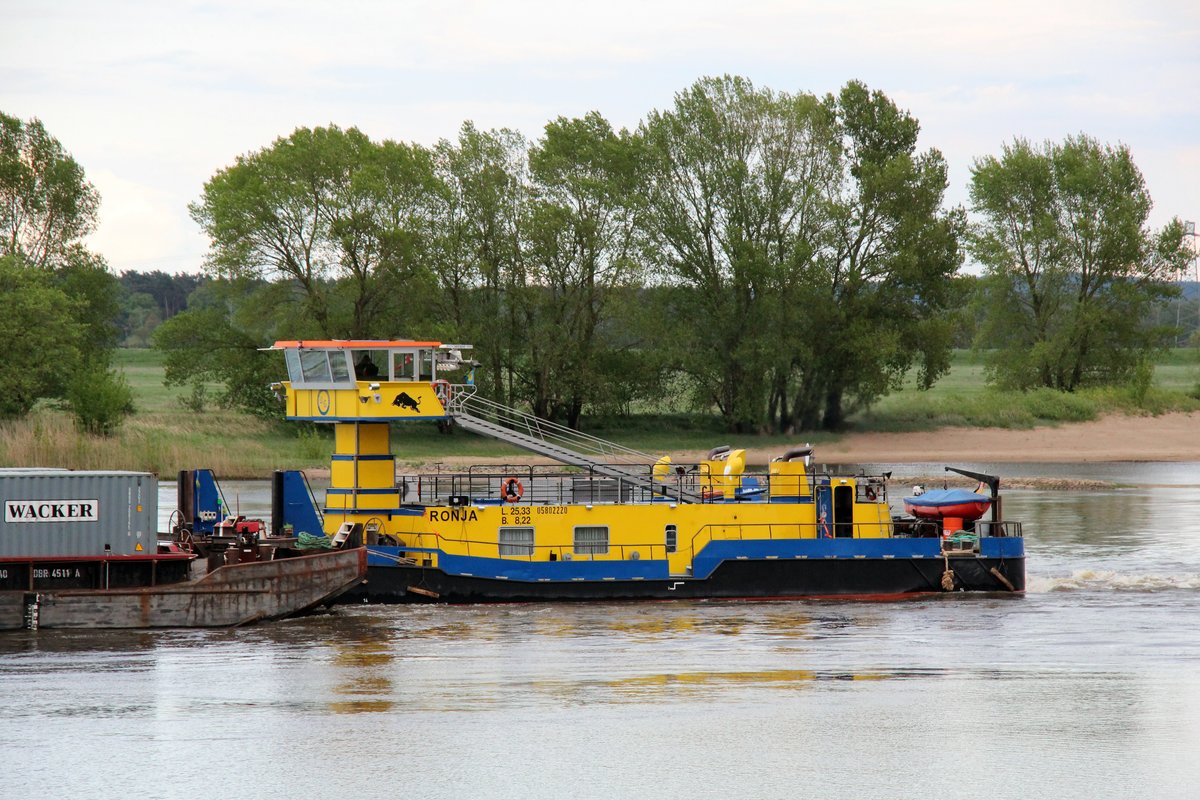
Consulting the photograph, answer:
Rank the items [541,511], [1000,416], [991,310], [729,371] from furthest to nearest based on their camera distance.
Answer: [991,310], [1000,416], [729,371], [541,511]

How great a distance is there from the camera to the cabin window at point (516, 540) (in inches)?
1145

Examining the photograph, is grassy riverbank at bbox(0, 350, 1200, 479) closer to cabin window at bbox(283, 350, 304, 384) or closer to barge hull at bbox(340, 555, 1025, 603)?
cabin window at bbox(283, 350, 304, 384)

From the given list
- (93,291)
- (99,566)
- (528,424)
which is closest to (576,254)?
(93,291)

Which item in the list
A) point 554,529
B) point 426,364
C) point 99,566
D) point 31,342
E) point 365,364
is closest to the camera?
point 99,566

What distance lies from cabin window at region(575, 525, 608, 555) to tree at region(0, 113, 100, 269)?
51946 millimetres

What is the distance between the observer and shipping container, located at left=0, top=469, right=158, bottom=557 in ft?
82.5

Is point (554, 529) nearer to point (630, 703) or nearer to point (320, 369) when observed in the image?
point (320, 369)

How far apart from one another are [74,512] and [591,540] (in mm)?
10204

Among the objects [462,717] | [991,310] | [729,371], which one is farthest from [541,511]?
[991,310]

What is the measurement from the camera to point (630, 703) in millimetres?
20500

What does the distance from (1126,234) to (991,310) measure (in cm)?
914

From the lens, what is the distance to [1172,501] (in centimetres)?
5284

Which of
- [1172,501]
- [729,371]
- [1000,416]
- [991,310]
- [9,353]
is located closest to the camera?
[1172,501]

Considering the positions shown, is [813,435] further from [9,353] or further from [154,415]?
[9,353]
